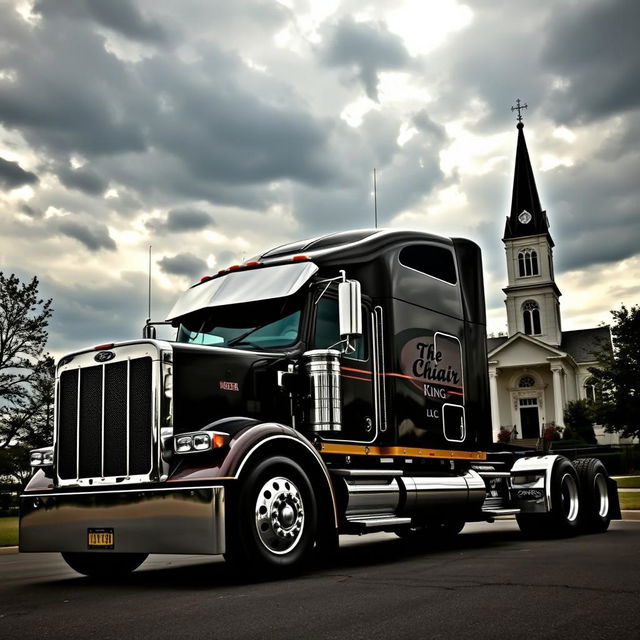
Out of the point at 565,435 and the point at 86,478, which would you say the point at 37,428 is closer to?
the point at 565,435

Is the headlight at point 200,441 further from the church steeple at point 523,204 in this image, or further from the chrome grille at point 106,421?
the church steeple at point 523,204

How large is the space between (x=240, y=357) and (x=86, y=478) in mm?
1915

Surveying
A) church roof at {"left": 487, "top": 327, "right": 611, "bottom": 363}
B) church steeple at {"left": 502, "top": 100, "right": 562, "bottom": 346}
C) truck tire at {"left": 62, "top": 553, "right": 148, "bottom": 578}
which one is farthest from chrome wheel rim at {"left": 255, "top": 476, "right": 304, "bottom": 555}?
church steeple at {"left": 502, "top": 100, "right": 562, "bottom": 346}

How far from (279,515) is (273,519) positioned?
10 centimetres

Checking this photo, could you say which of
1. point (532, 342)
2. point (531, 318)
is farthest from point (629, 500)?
point (531, 318)

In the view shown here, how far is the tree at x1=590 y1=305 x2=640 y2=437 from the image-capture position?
31.4 meters

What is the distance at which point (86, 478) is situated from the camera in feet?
26.7

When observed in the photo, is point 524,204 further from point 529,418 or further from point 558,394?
point 529,418

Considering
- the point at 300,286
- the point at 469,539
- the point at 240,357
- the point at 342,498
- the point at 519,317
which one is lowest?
the point at 469,539

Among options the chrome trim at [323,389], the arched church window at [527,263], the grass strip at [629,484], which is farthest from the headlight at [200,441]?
the arched church window at [527,263]

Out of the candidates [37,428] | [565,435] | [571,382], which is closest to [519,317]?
[571,382]

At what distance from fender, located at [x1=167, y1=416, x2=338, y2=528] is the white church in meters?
51.8

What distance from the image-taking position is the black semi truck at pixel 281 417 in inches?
296

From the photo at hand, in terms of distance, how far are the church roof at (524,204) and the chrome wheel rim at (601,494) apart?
57.9 metres
